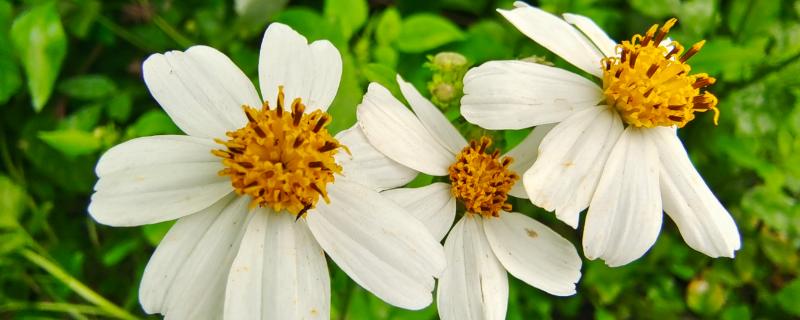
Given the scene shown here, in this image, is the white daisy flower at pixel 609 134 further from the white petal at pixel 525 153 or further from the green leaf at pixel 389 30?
the green leaf at pixel 389 30

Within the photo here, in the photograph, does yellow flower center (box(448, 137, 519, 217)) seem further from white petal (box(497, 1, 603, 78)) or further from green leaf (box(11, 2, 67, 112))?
green leaf (box(11, 2, 67, 112))

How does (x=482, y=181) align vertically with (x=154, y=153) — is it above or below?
below

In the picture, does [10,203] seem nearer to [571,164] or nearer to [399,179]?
[399,179]

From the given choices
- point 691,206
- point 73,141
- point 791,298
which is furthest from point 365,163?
point 791,298

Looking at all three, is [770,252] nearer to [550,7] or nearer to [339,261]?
[550,7]

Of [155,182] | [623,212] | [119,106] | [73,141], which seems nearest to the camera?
[155,182]

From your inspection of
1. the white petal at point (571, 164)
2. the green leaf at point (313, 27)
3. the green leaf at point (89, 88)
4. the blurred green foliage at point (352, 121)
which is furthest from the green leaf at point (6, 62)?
the white petal at point (571, 164)
